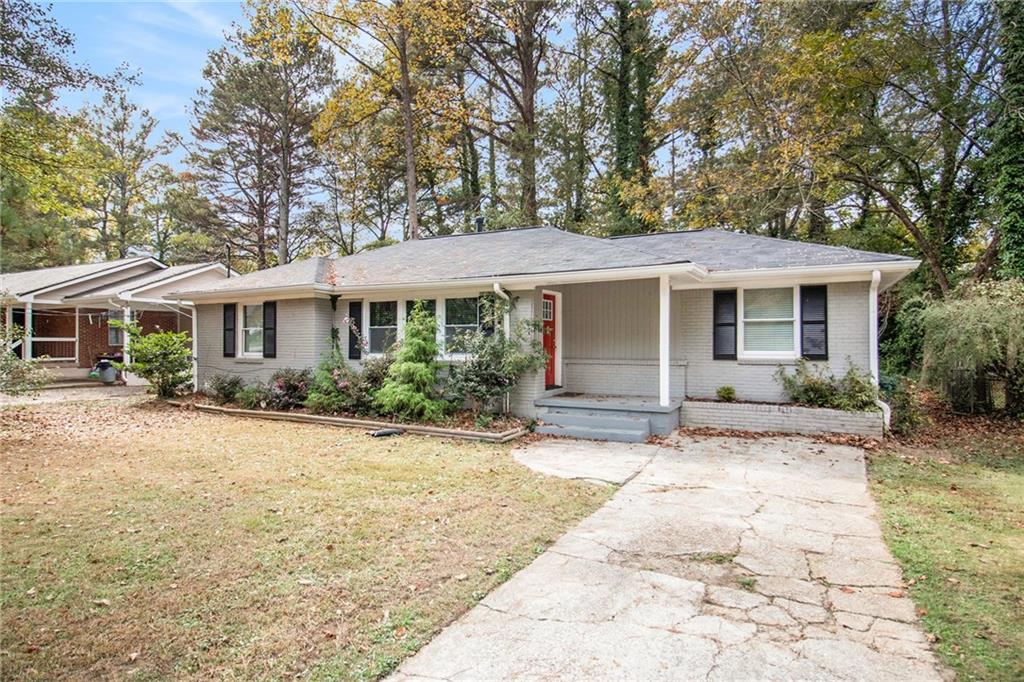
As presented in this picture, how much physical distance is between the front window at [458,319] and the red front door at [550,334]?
1.49 metres

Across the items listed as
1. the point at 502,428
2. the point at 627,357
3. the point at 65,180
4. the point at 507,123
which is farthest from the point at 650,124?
the point at 65,180

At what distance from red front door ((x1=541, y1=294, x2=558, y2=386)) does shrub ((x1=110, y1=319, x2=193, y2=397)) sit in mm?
9350

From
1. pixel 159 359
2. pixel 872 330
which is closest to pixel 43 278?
pixel 159 359

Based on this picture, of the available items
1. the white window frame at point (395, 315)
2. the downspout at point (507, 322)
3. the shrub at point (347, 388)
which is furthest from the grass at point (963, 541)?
the white window frame at point (395, 315)

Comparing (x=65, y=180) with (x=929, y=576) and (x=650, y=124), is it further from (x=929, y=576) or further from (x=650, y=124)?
(x=650, y=124)

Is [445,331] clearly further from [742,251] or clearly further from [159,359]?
[159,359]

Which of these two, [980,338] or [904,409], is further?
[904,409]

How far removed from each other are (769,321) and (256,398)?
1091 centimetres

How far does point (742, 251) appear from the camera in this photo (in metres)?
10.4

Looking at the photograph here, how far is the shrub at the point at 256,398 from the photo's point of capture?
11539 millimetres

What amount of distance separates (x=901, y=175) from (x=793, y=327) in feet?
32.9

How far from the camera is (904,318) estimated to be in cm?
1276

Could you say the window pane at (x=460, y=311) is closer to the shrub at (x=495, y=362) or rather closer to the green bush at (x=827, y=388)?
the shrub at (x=495, y=362)

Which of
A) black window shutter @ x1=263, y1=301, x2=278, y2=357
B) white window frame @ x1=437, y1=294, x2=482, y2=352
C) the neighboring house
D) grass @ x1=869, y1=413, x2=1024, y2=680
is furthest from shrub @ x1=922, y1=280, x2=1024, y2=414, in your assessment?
the neighboring house
